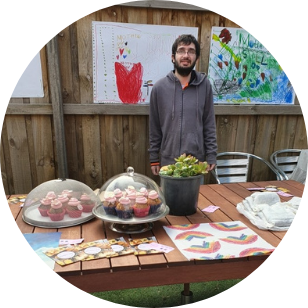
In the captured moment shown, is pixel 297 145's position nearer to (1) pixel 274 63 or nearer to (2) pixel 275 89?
(2) pixel 275 89

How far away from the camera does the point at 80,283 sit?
1095mm

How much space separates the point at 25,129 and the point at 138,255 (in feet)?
6.42

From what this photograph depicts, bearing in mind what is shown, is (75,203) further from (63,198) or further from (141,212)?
(141,212)

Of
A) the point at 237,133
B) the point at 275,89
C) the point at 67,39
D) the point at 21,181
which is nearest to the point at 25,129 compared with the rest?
the point at 21,181

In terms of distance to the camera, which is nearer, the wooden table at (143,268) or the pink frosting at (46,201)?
the wooden table at (143,268)

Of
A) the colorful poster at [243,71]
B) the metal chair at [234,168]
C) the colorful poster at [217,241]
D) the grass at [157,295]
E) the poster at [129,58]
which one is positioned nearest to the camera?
the colorful poster at [217,241]

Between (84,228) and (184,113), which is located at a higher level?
(184,113)

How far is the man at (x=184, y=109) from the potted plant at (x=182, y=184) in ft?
2.83

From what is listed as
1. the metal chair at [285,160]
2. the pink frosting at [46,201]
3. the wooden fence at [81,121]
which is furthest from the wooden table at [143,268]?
the metal chair at [285,160]

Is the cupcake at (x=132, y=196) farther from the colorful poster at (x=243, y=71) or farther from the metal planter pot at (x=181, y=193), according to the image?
the colorful poster at (x=243, y=71)

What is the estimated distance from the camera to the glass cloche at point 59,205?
4.68 feet

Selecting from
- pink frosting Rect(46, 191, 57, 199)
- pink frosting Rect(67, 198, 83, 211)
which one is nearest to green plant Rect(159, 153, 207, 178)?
pink frosting Rect(67, 198, 83, 211)

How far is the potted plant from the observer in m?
1.52

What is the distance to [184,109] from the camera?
2359mm
